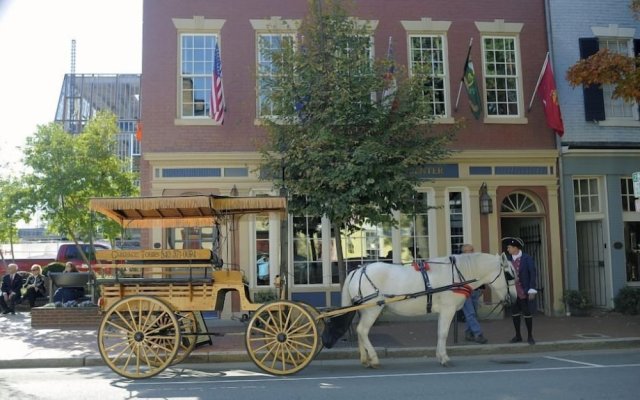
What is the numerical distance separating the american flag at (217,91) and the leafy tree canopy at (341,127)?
2021 mm

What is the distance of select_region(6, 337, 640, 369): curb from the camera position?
10219mm

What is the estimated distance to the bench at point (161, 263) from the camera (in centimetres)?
902

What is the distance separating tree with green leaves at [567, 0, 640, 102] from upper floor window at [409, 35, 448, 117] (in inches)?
148

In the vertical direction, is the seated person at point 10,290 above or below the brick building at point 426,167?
below

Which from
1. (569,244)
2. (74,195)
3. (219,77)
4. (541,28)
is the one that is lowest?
(569,244)

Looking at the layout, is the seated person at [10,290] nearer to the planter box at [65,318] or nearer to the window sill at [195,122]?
the planter box at [65,318]

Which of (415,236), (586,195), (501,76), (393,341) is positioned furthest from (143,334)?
(586,195)

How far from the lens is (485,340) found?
11328 millimetres

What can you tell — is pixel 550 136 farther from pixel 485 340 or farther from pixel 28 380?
pixel 28 380

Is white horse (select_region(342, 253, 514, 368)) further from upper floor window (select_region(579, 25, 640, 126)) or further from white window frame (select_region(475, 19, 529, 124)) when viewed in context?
upper floor window (select_region(579, 25, 640, 126))

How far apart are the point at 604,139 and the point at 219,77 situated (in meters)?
9.82

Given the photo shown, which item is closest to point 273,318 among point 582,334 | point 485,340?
point 485,340

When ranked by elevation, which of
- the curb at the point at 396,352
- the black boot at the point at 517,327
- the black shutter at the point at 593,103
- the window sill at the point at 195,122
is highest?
the black shutter at the point at 593,103

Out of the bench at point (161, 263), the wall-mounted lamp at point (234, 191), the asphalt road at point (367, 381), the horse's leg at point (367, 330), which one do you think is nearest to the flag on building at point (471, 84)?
the wall-mounted lamp at point (234, 191)
